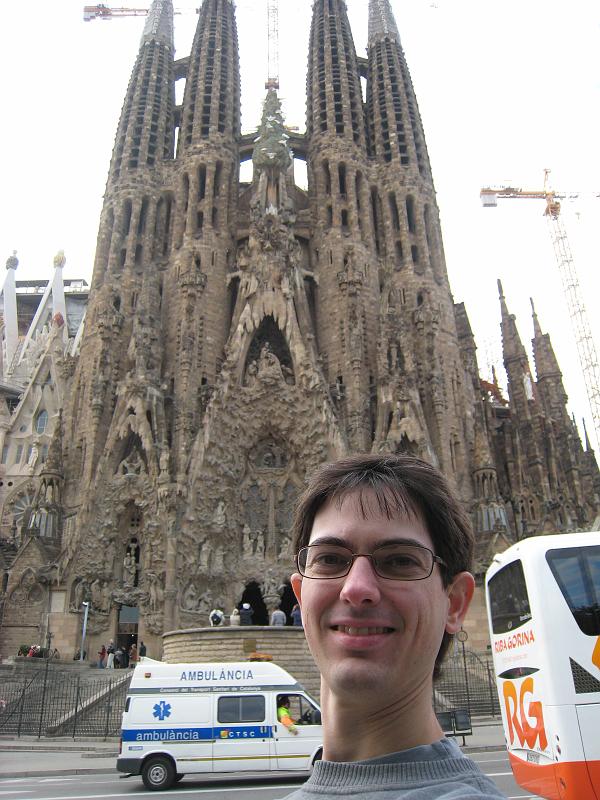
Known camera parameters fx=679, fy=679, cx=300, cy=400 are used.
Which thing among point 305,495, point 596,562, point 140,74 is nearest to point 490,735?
point 596,562

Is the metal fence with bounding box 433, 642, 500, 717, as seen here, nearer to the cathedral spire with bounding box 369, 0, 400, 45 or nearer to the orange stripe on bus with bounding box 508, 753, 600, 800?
the orange stripe on bus with bounding box 508, 753, 600, 800

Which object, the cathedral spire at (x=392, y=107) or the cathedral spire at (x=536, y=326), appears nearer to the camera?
the cathedral spire at (x=392, y=107)

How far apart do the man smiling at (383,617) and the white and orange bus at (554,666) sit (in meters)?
5.21

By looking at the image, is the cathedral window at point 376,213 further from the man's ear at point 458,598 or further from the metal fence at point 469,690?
the man's ear at point 458,598

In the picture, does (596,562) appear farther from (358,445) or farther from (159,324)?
(159,324)

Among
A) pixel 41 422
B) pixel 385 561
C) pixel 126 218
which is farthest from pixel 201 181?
pixel 385 561

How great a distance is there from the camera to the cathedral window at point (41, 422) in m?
46.0

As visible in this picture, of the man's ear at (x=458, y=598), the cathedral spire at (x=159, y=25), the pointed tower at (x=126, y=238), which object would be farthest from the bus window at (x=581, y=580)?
the cathedral spire at (x=159, y=25)

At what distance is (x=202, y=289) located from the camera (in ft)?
111

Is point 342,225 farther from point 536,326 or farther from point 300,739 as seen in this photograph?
point 300,739

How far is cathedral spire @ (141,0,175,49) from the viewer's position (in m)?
43.0

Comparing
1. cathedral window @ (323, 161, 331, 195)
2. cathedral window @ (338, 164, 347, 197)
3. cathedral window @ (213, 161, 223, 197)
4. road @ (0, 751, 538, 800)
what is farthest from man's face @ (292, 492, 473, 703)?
cathedral window @ (323, 161, 331, 195)

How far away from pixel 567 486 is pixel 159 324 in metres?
23.6

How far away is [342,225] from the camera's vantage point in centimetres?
3684
